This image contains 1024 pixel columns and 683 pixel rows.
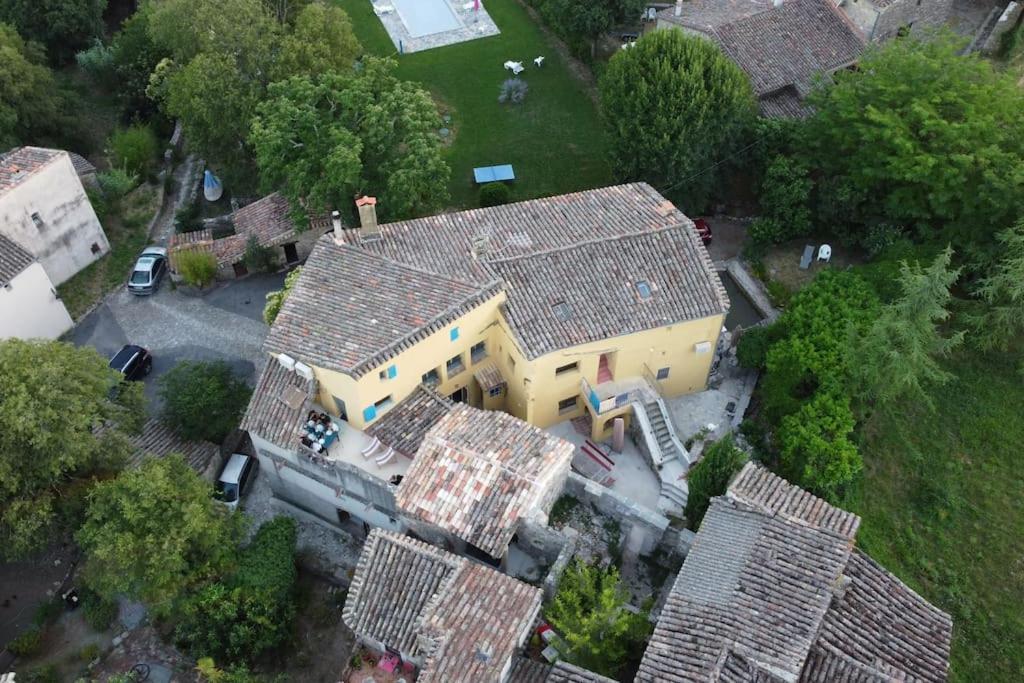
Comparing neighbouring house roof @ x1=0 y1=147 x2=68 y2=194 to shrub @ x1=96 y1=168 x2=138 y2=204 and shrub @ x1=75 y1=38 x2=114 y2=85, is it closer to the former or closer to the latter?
shrub @ x1=96 y1=168 x2=138 y2=204

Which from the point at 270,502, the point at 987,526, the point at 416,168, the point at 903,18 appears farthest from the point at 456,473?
the point at 903,18

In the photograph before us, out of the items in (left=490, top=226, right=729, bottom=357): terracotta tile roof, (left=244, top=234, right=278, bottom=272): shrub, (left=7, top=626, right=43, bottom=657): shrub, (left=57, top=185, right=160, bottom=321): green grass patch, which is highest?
(left=490, top=226, right=729, bottom=357): terracotta tile roof

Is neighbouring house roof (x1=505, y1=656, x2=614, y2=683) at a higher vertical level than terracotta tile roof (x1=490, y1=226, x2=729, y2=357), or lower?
lower

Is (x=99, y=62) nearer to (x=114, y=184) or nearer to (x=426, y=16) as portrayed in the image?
(x=114, y=184)

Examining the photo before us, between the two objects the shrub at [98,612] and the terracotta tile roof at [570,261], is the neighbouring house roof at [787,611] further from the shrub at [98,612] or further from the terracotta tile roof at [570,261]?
the shrub at [98,612]

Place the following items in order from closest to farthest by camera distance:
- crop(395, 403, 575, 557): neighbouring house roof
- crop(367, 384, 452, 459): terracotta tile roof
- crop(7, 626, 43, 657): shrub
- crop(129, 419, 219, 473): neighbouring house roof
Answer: crop(395, 403, 575, 557): neighbouring house roof, crop(7, 626, 43, 657): shrub, crop(367, 384, 452, 459): terracotta tile roof, crop(129, 419, 219, 473): neighbouring house roof

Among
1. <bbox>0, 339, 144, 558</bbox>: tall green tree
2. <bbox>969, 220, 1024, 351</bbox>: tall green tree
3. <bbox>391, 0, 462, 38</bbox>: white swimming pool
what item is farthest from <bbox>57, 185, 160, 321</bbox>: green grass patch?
<bbox>969, 220, 1024, 351</bbox>: tall green tree
